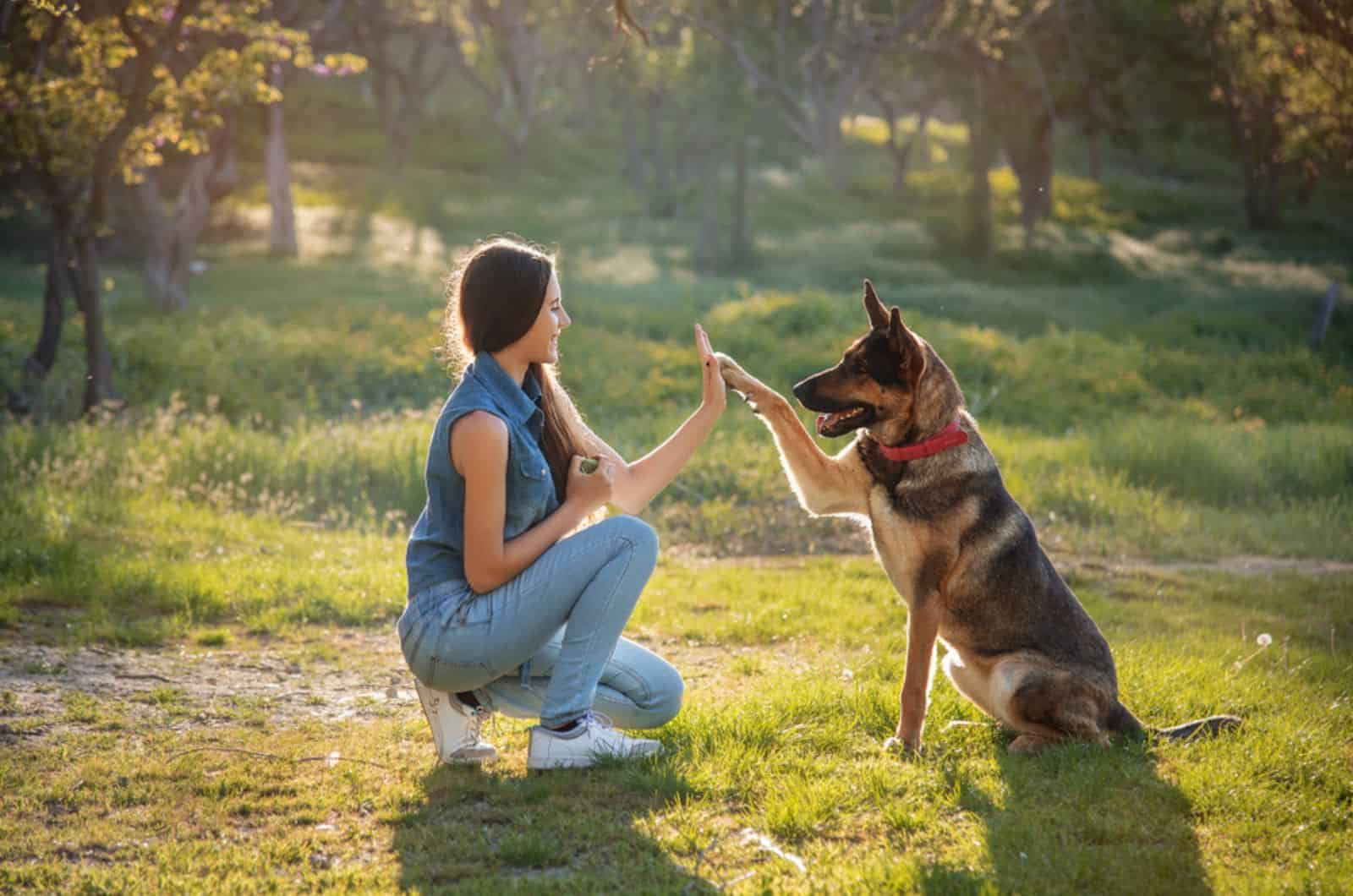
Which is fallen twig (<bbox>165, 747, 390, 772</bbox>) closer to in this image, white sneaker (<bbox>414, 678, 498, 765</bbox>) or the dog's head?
white sneaker (<bbox>414, 678, 498, 765</bbox>)

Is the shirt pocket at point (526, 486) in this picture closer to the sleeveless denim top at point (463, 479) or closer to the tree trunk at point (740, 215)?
the sleeveless denim top at point (463, 479)

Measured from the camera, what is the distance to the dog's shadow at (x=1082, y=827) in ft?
13.9

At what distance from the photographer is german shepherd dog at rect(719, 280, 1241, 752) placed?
17.7 ft

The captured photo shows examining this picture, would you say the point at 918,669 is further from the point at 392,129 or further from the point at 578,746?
the point at 392,129

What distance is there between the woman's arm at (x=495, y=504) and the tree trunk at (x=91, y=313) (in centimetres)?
1001

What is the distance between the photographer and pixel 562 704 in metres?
5.00

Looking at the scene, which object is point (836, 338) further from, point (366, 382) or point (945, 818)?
point (945, 818)

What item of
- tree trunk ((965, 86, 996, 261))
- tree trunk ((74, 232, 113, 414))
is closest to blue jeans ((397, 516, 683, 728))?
tree trunk ((74, 232, 113, 414))

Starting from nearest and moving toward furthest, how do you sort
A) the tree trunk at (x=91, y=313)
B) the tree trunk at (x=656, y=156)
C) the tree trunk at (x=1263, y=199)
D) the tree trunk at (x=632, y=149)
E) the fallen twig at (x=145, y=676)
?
the fallen twig at (x=145, y=676)
the tree trunk at (x=91, y=313)
the tree trunk at (x=1263, y=199)
the tree trunk at (x=656, y=156)
the tree trunk at (x=632, y=149)

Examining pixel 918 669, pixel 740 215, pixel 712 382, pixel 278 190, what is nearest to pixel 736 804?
pixel 918 669

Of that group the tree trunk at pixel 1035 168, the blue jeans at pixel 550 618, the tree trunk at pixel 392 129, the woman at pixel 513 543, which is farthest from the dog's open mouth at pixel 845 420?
the tree trunk at pixel 392 129

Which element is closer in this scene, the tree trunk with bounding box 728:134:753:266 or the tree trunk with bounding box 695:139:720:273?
the tree trunk with bounding box 695:139:720:273

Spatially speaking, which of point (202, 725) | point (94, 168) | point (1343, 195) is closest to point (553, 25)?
point (1343, 195)

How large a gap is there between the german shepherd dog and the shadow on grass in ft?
4.42
